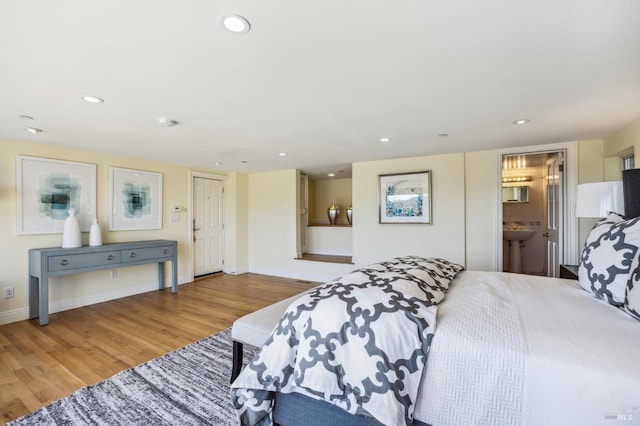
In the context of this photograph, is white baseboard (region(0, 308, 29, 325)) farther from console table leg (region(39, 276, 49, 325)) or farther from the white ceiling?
the white ceiling

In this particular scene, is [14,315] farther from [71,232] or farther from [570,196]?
[570,196]

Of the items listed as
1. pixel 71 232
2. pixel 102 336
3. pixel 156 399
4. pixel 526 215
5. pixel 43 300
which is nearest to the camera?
pixel 156 399

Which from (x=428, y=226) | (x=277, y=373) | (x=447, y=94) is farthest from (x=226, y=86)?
(x=428, y=226)

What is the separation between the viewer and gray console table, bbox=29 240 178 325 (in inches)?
125

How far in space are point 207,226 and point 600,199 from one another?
226 inches

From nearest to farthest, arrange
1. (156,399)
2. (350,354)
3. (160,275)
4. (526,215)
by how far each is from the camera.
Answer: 1. (350,354)
2. (156,399)
3. (160,275)
4. (526,215)

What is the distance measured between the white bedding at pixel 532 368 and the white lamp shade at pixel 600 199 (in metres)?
1.46

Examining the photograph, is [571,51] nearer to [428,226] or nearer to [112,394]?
[428,226]

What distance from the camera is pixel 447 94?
213 centimetres

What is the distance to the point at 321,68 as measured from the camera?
174cm

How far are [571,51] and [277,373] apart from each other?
2367 mm

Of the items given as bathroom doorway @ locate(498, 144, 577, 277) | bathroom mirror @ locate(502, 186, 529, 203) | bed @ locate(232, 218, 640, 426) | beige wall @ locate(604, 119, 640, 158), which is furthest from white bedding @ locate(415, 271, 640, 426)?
bathroom mirror @ locate(502, 186, 529, 203)

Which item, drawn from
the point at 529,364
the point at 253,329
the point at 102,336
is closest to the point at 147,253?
the point at 102,336

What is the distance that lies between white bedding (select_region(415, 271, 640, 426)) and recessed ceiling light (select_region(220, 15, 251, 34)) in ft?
5.69
